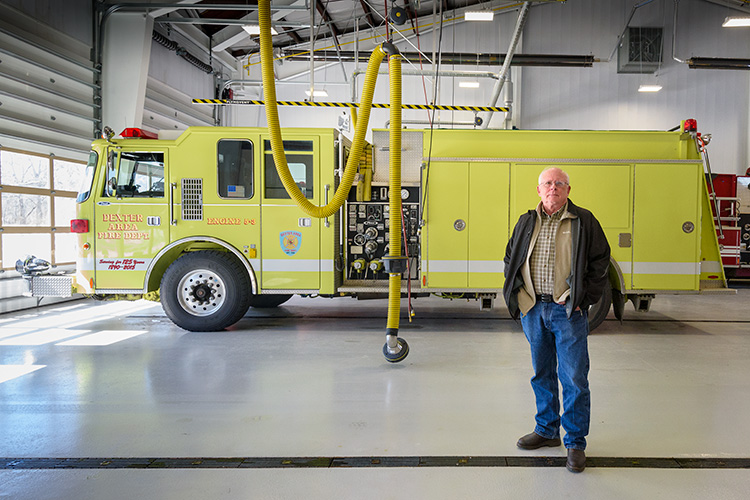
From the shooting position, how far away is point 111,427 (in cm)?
385

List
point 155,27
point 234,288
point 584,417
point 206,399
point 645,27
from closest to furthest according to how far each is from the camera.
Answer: point 584,417, point 206,399, point 234,288, point 155,27, point 645,27

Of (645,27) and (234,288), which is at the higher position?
(645,27)

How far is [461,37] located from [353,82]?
650 centimetres

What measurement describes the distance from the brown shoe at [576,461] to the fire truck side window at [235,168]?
5.30 m

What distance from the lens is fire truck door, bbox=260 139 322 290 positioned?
6934mm

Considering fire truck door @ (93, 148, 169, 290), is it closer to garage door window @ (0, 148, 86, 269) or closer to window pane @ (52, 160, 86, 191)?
garage door window @ (0, 148, 86, 269)

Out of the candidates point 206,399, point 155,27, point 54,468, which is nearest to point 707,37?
point 155,27

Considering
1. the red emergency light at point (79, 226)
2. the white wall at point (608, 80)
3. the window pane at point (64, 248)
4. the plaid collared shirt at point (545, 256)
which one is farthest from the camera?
the white wall at point (608, 80)

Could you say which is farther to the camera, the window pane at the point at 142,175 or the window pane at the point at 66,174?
the window pane at the point at 66,174

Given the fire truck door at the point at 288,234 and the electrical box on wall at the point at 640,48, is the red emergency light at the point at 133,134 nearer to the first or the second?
the fire truck door at the point at 288,234

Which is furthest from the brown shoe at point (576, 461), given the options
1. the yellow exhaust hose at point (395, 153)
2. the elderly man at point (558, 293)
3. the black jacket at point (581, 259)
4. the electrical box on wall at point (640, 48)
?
the electrical box on wall at point (640, 48)

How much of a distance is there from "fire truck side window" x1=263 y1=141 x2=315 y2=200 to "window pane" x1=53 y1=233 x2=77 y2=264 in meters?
5.49

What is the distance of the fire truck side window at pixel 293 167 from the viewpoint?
22.8ft

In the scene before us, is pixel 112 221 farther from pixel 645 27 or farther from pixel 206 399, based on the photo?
pixel 645 27
